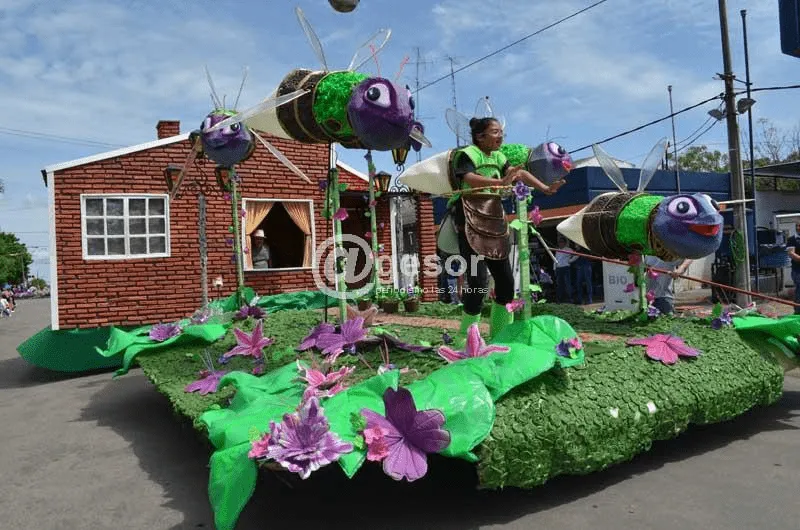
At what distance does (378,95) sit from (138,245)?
6070 mm

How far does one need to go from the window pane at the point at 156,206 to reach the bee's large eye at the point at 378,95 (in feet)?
19.3

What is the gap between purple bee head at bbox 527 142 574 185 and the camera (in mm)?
4926

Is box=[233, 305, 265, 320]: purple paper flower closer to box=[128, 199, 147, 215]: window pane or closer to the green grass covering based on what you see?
the green grass covering

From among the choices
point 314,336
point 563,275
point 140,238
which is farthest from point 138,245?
point 563,275

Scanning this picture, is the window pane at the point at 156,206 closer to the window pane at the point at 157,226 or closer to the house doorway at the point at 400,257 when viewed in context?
the window pane at the point at 157,226

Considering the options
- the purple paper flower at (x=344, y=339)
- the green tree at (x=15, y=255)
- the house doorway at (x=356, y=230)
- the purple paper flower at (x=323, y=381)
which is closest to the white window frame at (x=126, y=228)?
the house doorway at (x=356, y=230)

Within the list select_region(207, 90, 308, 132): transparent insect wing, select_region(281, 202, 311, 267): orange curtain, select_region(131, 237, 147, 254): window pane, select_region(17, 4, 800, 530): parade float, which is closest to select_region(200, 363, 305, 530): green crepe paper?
select_region(17, 4, 800, 530): parade float

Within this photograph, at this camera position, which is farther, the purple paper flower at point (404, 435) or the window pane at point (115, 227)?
the window pane at point (115, 227)

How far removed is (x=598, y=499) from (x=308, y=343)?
2198 mm

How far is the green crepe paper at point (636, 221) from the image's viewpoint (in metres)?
4.75

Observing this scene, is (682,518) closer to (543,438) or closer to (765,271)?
(543,438)

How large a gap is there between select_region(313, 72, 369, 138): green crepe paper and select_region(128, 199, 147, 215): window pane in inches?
214

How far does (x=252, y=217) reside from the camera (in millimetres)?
9781

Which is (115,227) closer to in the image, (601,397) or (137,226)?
(137,226)
